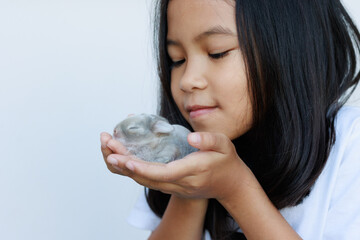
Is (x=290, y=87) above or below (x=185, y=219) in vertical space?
above

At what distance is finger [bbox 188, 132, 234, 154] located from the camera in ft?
2.92

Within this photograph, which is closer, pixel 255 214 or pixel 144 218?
pixel 255 214

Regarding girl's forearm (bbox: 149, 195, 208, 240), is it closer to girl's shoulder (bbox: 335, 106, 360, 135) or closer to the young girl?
the young girl

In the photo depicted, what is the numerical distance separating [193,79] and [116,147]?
0.27 m

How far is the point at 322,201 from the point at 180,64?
0.51 metres

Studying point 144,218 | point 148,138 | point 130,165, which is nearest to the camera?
point 130,165

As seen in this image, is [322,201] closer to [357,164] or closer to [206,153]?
[357,164]

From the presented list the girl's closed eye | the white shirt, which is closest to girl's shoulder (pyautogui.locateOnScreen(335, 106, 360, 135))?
the white shirt

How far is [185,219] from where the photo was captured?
4.26ft

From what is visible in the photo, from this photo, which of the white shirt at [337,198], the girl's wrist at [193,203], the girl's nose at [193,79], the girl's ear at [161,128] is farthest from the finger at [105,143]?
the white shirt at [337,198]

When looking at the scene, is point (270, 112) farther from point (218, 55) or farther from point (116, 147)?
point (116, 147)

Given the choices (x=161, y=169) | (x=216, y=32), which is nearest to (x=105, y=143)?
(x=161, y=169)

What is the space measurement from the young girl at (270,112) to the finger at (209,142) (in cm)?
3

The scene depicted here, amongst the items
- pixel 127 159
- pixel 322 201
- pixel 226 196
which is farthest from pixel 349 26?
pixel 127 159
